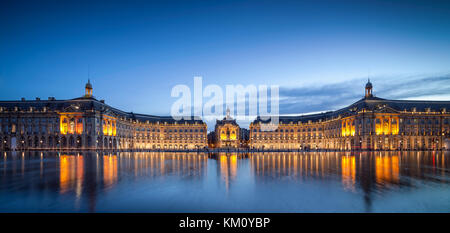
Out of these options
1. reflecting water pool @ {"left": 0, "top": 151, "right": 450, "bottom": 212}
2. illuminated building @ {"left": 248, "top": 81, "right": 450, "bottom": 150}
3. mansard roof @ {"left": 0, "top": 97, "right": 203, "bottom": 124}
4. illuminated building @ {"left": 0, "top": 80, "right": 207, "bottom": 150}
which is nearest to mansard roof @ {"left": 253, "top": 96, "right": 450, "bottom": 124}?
illuminated building @ {"left": 248, "top": 81, "right": 450, "bottom": 150}

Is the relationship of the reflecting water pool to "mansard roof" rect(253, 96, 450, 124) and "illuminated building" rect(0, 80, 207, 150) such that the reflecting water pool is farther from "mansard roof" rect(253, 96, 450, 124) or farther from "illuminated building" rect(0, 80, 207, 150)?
"mansard roof" rect(253, 96, 450, 124)

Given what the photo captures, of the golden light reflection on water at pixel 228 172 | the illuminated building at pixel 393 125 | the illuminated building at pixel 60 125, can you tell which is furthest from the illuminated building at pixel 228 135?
the golden light reflection on water at pixel 228 172

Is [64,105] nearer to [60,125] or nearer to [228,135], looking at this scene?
[60,125]

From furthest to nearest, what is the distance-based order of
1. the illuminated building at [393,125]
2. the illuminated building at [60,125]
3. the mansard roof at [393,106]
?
1. the mansard roof at [393,106]
2. the illuminated building at [393,125]
3. the illuminated building at [60,125]

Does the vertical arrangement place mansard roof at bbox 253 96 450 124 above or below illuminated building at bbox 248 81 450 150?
above

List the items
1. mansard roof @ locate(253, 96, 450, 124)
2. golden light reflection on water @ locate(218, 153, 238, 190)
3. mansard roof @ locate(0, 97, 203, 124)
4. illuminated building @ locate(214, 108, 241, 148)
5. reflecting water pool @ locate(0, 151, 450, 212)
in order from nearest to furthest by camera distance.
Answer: reflecting water pool @ locate(0, 151, 450, 212) < golden light reflection on water @ locate(218, 153, 238, 190) < mansard roof @ locate(0, 97, 203, 124) < mansard roof @ locate(253, 96, 450, 124) < illuminated building @ locate(214, 108, 241, 148)

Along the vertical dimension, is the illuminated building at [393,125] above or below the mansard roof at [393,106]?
below

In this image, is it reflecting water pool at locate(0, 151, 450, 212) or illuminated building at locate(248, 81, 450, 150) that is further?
illuminated building at locate(248, 81, 450, 150)

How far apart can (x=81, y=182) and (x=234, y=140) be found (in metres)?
113

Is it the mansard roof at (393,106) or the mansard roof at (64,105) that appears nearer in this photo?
the mansard roof at (64,105)

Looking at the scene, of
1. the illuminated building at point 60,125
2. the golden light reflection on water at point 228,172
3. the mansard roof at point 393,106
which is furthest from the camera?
the mansard roof at point 393,106

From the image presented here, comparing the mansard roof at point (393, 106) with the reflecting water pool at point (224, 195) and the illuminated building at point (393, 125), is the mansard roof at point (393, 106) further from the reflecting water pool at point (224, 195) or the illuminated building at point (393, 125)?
the reflecting water pool at point (224, 195)

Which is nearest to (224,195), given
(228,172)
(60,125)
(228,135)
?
(228,172)
